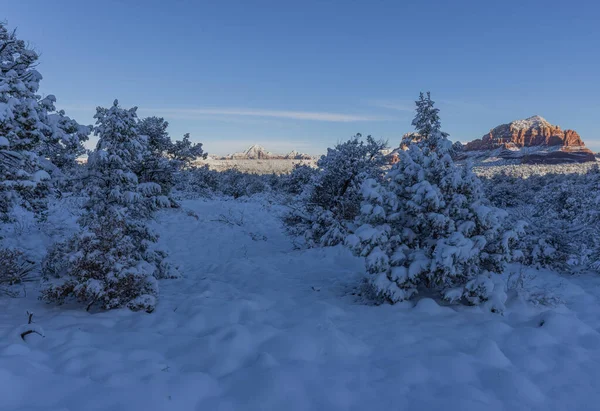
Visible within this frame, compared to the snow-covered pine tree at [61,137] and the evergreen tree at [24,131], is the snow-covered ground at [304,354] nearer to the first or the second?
the evergreen tree at [24,131]

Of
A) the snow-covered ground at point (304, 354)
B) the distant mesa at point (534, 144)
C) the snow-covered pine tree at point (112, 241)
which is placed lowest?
the snow-covered ground at point (304, 354)

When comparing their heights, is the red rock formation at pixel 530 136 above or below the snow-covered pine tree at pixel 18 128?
above

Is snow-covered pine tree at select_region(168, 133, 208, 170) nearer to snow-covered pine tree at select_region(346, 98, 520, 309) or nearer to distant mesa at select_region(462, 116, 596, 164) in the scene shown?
snow-covered pine tree at select_region(346, 98, 520, 309)

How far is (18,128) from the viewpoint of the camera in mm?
5406

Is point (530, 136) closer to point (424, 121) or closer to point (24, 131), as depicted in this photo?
point (424, 121)

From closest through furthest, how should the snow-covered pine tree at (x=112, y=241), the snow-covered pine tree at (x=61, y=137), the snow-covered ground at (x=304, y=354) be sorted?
the snow-covered ground at (x=304, y=354), the snow-covered pine tree at (x=112, y=241), the snow-covered pine tree at (x=61, y=137)

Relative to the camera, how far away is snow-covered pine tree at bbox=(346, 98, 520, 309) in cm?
540

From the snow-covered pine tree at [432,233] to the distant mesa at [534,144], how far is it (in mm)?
77181

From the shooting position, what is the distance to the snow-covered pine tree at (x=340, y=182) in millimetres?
12039

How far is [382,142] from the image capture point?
1227 centimetres

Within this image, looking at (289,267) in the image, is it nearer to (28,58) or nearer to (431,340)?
(431,340)

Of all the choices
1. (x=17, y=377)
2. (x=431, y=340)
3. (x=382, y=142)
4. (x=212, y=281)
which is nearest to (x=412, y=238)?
(x=431, y=340)

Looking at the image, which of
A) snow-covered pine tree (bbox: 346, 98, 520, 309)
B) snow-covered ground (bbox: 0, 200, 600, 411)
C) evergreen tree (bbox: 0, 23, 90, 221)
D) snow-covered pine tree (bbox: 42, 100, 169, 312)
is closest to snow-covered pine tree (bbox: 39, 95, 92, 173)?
evergreen tree (bbox: 0, 23, 90, 221)

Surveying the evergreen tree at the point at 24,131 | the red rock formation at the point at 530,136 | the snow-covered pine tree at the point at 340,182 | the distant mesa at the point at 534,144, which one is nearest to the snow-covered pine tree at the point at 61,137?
the evergreen tree at the point at 24,131
